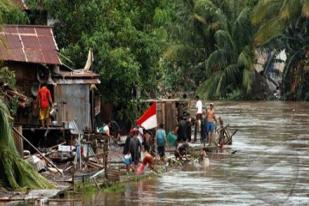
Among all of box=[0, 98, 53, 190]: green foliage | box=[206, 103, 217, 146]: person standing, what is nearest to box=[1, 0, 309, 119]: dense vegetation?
box=[206, 103, 217, 146]: person standing

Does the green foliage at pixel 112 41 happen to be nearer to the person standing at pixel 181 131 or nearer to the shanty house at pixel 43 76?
the person standing at pixel 181 131

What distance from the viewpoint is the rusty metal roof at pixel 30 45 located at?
23984mm

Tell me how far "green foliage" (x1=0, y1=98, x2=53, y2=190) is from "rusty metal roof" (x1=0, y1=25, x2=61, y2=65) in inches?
211

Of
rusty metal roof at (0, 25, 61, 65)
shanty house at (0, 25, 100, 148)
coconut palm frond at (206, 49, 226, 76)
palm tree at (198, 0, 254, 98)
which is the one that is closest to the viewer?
rusty metal roof at (0, 25, 61, 65)

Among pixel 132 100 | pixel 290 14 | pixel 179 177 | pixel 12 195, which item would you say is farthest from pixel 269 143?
pixel 290 14

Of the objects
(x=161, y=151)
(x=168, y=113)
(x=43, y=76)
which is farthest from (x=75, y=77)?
(x=168, y=113)

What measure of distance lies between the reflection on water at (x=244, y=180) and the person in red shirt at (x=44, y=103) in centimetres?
364

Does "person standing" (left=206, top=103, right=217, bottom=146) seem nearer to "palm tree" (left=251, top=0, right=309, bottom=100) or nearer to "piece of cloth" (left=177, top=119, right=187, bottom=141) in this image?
"piece of cloth" (left=177, top=119, right=187, bottom=141)

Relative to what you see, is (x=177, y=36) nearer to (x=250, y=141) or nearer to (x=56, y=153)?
(x=250, y=141)

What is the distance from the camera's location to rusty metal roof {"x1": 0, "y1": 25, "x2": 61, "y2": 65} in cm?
2398

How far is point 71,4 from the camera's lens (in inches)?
1168

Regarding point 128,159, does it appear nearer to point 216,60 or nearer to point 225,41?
point 225,41

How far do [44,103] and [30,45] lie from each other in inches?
72.2

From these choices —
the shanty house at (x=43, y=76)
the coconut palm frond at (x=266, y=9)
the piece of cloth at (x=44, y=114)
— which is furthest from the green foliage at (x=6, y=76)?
the coconut palm frond at (x=266, y=9)
